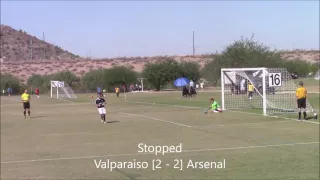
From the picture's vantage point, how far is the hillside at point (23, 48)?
14675 centimetres

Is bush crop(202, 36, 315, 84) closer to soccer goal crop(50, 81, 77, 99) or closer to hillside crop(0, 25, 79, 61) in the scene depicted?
soccer goal crop(50, 81, 77, 99)

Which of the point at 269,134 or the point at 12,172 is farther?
the point at 269,134

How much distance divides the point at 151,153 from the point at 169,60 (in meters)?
71.4

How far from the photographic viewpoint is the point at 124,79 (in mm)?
86000

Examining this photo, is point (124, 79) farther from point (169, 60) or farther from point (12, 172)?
point (12, 172)

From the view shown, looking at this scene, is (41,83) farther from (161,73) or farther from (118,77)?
(161,73)

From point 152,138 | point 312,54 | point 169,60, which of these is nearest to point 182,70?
point 169,60

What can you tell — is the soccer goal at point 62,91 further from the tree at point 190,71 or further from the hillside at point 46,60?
the hillside at point 46,60

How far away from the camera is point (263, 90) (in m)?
27.2

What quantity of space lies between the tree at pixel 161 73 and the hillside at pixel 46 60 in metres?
27.1

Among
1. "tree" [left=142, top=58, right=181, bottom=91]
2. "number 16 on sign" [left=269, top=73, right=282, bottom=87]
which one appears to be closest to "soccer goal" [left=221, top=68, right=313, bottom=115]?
"number 16 on sign" [left=269, top=73, right=282, bottom=87]

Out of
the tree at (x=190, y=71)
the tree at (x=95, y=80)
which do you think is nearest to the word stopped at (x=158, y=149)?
the tree at (x=190, y=71)

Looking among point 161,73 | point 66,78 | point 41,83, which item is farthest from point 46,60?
point 161,73

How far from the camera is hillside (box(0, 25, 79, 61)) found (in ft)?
481
